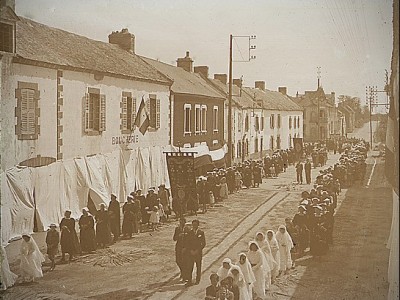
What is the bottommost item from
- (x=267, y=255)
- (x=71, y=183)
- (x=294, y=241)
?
(x=267, y=255)

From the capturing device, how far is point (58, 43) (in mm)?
5500

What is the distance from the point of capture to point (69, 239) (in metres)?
5.25

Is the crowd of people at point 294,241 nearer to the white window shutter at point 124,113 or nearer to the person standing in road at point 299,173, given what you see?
the person standing in road at point 299,173

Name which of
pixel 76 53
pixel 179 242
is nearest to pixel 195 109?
pixel 76 53

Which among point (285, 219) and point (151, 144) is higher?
point (151, 144)

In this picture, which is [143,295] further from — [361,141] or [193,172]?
[361,141]

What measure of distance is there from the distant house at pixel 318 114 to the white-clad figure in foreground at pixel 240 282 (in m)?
2.05

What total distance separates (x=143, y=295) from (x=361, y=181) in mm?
2590

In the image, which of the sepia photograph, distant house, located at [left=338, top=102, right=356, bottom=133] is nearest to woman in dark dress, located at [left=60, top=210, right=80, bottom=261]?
the sepia photograph

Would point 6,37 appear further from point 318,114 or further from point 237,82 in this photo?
point 318,114

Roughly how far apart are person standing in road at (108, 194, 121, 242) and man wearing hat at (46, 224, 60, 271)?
0.60 m

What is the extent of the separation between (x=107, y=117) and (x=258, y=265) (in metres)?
2.43

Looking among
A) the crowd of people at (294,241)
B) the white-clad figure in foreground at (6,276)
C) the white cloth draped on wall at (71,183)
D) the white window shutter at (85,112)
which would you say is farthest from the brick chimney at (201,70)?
the white-clad figure in foreground at (6,276)

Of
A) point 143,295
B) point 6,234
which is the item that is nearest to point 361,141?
point 143,295
